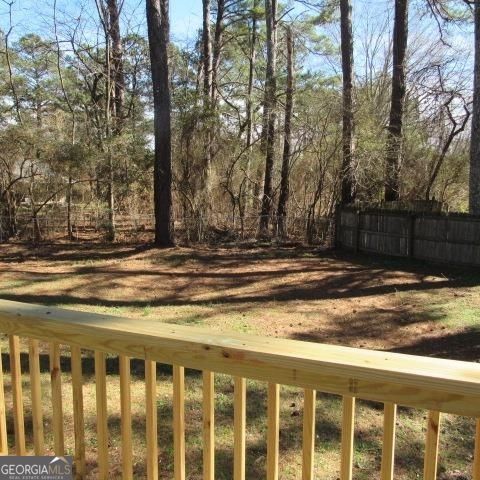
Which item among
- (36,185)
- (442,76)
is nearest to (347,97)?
(442,76)

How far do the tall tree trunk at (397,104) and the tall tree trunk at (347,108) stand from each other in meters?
1.08

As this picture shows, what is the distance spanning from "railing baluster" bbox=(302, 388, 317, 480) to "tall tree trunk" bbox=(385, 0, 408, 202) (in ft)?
44.4

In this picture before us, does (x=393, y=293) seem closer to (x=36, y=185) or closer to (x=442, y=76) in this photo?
(x=442, y=76)

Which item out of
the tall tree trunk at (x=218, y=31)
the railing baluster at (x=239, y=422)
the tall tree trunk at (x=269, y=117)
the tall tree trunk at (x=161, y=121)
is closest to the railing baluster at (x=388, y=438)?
the railing baluster at (x=239, y=422)

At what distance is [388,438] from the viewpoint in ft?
4.25

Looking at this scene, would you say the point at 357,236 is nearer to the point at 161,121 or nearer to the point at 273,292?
the point at 273,292

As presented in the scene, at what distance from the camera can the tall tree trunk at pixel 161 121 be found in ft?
40.9

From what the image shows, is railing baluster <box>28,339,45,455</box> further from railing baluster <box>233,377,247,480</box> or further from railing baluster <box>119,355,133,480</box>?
railing baluster <box>233,377,247,480</box>

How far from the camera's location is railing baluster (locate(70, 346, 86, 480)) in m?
1.76

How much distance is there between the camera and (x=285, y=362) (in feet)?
4.33

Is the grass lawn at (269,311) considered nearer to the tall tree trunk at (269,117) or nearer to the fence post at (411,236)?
the fence post at (411,236)

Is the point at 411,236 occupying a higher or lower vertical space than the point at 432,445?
lower

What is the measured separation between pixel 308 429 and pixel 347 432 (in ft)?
0.40

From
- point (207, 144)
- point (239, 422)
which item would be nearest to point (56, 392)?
point (239, 422)
